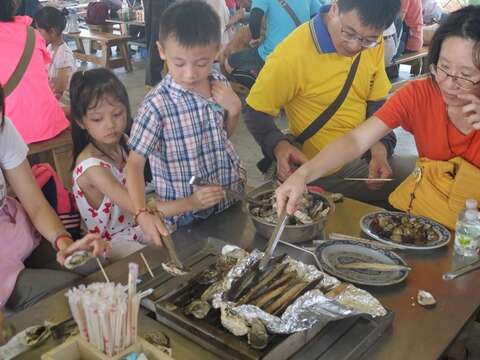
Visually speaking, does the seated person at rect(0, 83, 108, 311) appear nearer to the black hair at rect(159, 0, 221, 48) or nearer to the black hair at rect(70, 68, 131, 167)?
the black hair at rect(70, 68, 131, 167)

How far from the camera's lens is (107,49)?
22.9 feet

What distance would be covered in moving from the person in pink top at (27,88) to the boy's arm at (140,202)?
1.41 meters

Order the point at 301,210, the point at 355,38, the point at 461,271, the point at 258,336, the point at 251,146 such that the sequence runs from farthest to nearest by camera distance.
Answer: the point at 251,146 < the point at 355,38 < the point at 301,210 < the point at 461,271 < the point at 258,336

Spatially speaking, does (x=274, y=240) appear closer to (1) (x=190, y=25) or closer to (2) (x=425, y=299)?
(2) (x=425, y=299)

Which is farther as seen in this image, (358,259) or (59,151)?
(59,151)

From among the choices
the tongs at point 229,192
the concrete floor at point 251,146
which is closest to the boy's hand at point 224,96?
the tongs at point 229,192

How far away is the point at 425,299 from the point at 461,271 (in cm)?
20

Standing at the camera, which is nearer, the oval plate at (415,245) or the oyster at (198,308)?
the oyster at (198,308)

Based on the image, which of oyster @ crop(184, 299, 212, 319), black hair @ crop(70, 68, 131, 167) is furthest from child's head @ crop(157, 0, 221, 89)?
oyster @ crop(184, 299, 212, 319)

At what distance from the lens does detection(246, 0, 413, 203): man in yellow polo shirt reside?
2.18 m

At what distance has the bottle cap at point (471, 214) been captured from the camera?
1.48 m

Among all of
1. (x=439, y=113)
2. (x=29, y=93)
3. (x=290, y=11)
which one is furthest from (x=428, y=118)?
(x=290, y=11)

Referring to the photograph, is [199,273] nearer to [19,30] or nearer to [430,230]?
[430,230]

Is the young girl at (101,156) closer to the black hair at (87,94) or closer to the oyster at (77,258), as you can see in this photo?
the black hair at (87,94)
